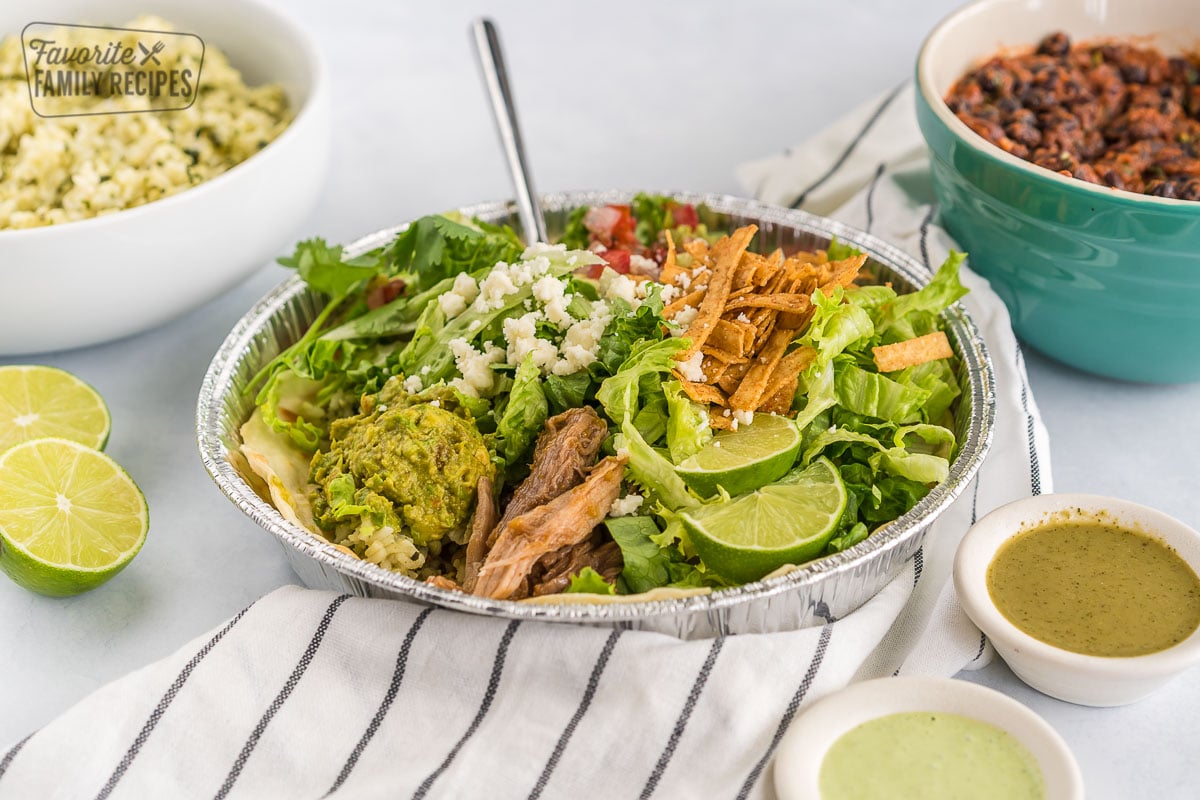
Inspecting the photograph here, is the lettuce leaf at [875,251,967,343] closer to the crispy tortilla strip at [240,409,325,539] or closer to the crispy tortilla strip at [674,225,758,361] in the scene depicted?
the crispy tortilla strip at [674,225,758,361]

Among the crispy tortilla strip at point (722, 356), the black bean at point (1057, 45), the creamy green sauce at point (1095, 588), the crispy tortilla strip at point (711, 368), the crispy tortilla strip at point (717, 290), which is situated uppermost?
the black bean at point (1057, 45)

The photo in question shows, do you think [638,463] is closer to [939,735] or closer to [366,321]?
[939,735]

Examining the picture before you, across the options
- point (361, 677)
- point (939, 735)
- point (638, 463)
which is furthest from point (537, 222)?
point (939, 735)

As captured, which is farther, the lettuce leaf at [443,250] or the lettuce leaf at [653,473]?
the lettuce leaf at [443,250]

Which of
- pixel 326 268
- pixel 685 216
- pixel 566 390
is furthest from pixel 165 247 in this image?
pixel 685 216

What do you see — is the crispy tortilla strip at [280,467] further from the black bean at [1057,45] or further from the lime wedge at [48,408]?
the black bean at [1057,45]

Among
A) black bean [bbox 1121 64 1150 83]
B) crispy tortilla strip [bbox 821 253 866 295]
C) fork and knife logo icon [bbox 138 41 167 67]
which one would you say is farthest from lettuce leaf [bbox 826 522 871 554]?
fork and knife logo icon [bbox 138 41 167 67]

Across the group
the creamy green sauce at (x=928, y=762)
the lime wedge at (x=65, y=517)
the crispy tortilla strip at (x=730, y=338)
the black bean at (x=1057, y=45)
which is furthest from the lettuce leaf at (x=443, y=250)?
the black bean at (x=1057, y=45)
